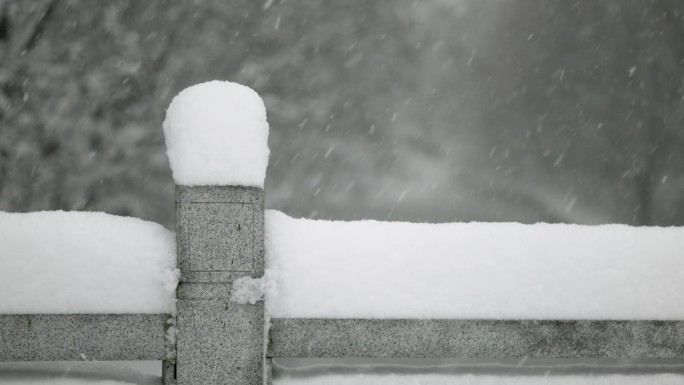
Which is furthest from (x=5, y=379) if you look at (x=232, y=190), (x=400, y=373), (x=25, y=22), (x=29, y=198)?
(x=25, y=22)

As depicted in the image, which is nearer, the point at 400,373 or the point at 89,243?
the point at 89,243

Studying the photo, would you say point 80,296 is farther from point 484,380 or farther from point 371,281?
point 484,380

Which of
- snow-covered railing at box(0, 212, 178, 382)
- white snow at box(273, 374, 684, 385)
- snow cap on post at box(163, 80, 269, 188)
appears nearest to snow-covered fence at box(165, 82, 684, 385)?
snow cap on post at box(163, 80, 269, 188)

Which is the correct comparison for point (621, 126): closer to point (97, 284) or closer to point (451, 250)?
point (451, 250)

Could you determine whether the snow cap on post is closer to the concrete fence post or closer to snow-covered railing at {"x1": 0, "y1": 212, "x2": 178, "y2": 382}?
the concrete fence post

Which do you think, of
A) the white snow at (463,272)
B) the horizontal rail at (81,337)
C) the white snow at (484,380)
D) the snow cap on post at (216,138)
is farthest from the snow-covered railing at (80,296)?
the white snow at (484,380)

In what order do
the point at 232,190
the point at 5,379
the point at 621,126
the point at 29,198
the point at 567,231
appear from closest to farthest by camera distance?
the point at 232,190 < the point at 5,379 < the point at 567,231 < the point at 29,198 < the point at 621,126

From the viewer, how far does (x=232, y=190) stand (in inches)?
138

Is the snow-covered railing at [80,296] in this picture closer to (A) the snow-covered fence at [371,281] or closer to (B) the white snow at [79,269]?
(B) the white snow at [79,269]

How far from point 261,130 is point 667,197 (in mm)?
12875

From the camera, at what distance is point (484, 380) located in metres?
4.10

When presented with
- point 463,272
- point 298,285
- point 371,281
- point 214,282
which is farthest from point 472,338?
point 214,282

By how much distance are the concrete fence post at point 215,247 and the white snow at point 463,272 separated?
238mm

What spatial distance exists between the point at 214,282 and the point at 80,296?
A: 85cm
